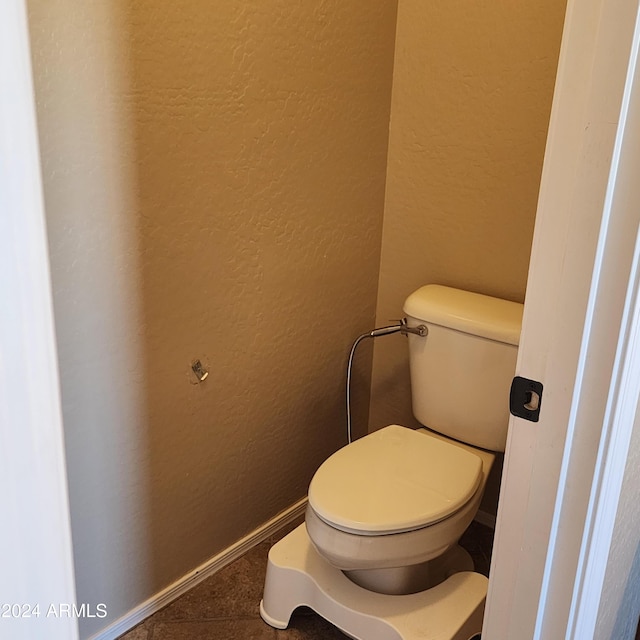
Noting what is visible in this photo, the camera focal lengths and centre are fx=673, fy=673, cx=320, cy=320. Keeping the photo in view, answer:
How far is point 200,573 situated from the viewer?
1782 millimetres

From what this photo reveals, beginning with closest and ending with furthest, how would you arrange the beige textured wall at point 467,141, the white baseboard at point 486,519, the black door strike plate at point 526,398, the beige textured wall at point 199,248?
the black door strike plate at point 526,398 < the beige textured wall at point 199,248 < the beige textured wall at point 467,141 < the white baseboard at point 486,519

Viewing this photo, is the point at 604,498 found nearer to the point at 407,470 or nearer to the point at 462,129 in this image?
the point at 407,470

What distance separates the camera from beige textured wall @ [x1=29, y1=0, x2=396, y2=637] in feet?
4.17

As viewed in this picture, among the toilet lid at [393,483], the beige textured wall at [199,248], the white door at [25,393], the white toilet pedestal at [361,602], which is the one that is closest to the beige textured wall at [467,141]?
the beige textured wall at [199,248]

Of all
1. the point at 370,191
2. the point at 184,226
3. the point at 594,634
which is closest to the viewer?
the point at 594,634

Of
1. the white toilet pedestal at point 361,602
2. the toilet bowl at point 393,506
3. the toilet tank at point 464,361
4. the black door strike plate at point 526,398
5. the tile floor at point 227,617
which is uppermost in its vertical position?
the black door strike plate at point 526,398

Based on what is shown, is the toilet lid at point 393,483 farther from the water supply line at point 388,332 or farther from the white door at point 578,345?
the white door at point 578,345

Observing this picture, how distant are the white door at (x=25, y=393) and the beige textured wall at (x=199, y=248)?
80 centimetres

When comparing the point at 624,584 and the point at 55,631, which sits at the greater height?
the point at 55,631

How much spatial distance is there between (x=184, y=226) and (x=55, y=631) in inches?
40.1

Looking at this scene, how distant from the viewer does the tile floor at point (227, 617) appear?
164 cm

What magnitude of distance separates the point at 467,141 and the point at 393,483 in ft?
3.08

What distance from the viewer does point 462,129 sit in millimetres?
1839

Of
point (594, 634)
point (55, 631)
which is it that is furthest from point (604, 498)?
point (55, 631)
